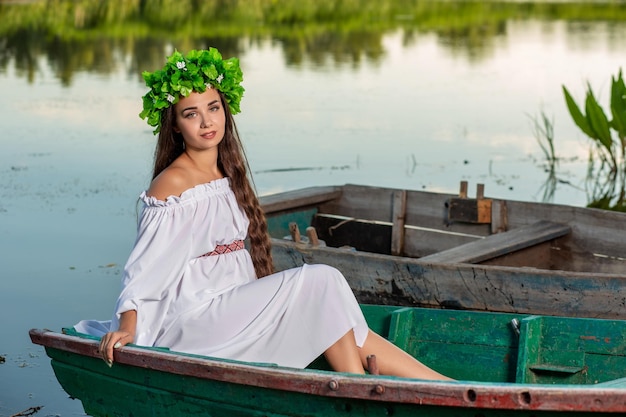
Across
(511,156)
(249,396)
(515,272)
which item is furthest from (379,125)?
(249,396)

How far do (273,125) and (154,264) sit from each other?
7642 mm

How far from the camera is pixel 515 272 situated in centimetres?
525

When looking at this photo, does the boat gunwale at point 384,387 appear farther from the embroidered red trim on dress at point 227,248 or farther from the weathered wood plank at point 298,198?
the weathered wood plank at point 298,198

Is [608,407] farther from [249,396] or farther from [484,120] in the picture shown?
[484,120]

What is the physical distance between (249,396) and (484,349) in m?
0.98

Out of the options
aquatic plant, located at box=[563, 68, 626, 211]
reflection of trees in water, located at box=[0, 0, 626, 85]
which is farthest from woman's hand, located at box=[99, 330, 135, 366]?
reflection of trees in water, located at box=[0, 0, 626, 85]

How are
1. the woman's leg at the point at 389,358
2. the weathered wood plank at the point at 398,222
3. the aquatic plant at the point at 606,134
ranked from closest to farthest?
the woman's leg at the point at 389,358, the weathered wood plank at the point at 398,222, the aquatic plant at the point at 606,134

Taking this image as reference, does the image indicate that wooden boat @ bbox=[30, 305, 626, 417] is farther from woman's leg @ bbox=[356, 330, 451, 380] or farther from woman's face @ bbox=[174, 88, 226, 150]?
woman's face @ bbox=[174, 88, 226, 150]

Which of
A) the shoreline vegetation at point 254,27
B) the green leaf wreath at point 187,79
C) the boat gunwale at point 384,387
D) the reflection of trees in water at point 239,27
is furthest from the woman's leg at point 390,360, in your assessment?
the reflection of trees in water at point 239,27

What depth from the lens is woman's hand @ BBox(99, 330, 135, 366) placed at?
410cm

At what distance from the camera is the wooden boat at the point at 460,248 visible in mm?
5234

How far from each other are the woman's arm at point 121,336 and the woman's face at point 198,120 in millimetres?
588

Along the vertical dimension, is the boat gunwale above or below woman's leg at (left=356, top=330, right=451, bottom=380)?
above

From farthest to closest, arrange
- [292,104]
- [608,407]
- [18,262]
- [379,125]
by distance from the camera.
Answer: [292,104] → [379,125] → [18,262] → [608,407]
